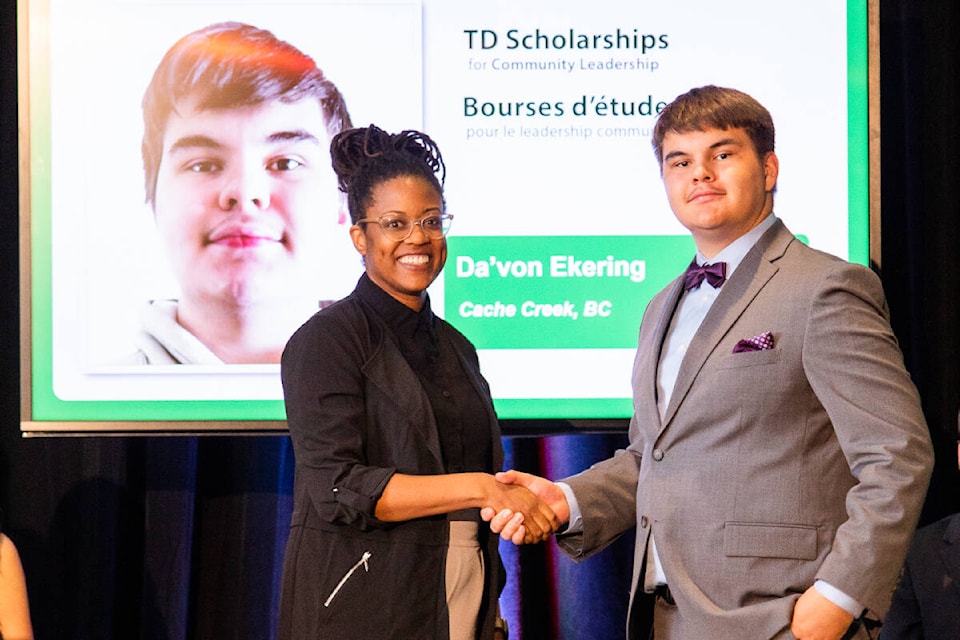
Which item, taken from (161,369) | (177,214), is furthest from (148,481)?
(177,214)

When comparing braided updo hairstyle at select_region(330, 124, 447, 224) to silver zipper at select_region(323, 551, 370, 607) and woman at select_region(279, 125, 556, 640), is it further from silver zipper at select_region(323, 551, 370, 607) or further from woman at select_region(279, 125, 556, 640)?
silver zipper at select_region(323, 551, 370, 607)

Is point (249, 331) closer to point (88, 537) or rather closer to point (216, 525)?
point (216, 525)

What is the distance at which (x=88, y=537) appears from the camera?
142 inches

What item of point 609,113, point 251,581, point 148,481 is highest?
point 609,113

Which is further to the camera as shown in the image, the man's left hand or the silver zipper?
the silver zipper

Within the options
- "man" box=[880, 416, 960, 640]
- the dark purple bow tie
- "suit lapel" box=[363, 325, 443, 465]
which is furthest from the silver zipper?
"man" box=[880, 416, 960, 640]

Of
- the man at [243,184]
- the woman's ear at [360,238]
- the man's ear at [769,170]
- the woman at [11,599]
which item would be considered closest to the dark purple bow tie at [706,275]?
the man's ear at [769,170]

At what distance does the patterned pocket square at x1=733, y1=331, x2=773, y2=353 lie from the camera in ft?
6.46

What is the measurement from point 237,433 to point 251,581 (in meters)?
0.64

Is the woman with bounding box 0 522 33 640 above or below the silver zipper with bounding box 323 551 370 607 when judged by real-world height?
below

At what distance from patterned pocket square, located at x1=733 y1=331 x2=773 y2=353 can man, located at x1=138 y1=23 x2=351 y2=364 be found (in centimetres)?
161

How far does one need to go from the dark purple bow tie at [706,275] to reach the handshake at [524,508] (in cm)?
55

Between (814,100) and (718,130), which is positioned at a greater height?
(814,100)

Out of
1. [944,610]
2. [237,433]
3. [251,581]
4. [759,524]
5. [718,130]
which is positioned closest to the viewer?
[759,524]
